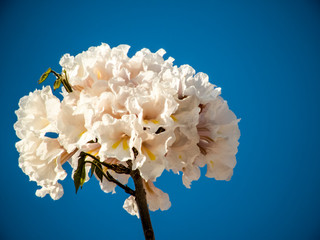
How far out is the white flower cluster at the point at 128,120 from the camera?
A: 0.68 meters

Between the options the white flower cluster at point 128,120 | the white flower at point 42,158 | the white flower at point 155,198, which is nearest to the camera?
the white flower cluster at point 128,120

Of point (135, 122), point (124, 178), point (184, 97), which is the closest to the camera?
point (135, 122)

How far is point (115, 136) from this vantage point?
2.27 ft

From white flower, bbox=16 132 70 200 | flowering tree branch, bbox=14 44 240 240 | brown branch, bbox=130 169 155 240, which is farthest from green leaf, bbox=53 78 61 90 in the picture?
brown branch, bbox=130 169 155 240

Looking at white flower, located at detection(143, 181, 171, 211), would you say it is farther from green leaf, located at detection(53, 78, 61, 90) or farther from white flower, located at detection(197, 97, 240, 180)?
green leaf, located at detection(53, 78, 61, 90)

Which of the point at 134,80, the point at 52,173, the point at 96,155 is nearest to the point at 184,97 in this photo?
the point at 134,80

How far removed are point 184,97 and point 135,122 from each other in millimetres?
161

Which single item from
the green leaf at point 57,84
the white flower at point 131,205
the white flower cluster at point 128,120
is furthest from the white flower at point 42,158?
the white flower at point 131,205

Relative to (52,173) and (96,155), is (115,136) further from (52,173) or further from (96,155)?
(52,173)

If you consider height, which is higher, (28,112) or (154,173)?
(28,112)

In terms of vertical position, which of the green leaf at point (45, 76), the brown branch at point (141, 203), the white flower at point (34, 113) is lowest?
the brown branch at point (141, 203)

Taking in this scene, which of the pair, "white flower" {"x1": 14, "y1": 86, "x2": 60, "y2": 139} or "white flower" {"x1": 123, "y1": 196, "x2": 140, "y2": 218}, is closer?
"white flower" {"x1": 14, "y1": 86, "x2": 60, "y2": 139}

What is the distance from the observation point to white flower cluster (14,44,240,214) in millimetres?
676

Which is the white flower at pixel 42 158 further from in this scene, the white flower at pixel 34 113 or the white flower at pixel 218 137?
the white flower at pixel 218 137
